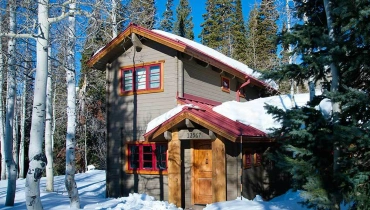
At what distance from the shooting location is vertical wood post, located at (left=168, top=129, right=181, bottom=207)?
1048cm

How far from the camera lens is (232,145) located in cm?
1048

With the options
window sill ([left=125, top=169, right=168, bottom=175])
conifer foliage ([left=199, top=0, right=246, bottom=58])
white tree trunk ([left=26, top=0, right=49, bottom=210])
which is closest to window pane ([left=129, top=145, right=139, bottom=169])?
window sill ([left=125, top=169, right=168, bottom=175])

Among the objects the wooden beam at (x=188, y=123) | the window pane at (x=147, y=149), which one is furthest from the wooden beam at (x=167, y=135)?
the window pane at (x=147, y=149)

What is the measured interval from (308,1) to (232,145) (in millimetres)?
5142

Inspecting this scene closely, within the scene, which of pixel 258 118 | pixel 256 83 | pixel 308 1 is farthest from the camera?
pixel 256 83

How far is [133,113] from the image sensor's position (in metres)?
12.6

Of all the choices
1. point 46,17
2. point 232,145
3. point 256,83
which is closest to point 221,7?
point 256,83

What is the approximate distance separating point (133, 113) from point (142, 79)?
4.48ft

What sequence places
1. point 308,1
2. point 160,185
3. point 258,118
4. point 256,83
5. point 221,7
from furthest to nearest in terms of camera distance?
1. point 221,7
2. point 256,83
3. point 258,118
4. point 160,185
5. point 308,1

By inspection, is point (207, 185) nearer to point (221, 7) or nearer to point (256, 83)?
point (256, 83)

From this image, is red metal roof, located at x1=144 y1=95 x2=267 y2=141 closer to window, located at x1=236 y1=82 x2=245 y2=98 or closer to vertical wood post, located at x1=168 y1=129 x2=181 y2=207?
vertical wood post, located at x1=168 y1=129 x2=181 y2=207

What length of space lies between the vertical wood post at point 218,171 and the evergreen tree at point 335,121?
361 cm

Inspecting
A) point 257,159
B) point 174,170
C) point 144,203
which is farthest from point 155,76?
point 257,159

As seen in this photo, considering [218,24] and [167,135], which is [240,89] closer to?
[167,135]
